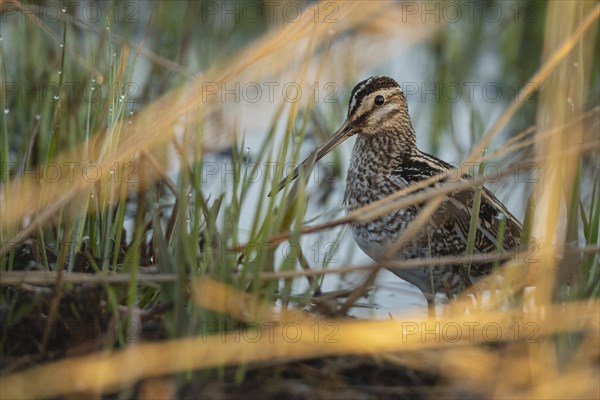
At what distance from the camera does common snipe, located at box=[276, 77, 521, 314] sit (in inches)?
167

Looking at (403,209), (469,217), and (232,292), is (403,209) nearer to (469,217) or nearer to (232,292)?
(469,217)

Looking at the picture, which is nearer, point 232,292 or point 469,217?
point 232,292

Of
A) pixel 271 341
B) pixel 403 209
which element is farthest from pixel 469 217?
pixel 271 341

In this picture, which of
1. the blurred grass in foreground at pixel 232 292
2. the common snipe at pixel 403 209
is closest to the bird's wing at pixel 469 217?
the common snipe at pixel 403 209

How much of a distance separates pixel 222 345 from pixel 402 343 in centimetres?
55

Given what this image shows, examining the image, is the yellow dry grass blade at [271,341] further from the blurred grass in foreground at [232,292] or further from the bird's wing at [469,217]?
the bird's wing at [469,217]

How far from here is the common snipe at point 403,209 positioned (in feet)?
13.9

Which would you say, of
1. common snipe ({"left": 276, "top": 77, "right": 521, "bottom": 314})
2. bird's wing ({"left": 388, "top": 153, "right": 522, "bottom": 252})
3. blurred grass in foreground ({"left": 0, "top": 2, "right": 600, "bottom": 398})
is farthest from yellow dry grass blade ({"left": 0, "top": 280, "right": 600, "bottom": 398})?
bird's wing ({"left": 388, "top": 153, "right": 522, "bottom": 252})

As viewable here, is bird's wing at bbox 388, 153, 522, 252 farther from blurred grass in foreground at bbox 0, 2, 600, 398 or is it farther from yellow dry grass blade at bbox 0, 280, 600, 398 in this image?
yellow dry grass blade at bbox 0, 280, 600, 398

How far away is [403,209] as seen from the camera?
432 centimetres

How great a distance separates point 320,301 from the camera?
3.37m

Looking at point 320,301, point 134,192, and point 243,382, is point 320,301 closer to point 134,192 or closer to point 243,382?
point 243,382

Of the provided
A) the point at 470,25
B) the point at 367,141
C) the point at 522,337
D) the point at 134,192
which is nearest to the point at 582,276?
the point at 522,337

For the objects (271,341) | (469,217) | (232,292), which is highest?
(469,217)
